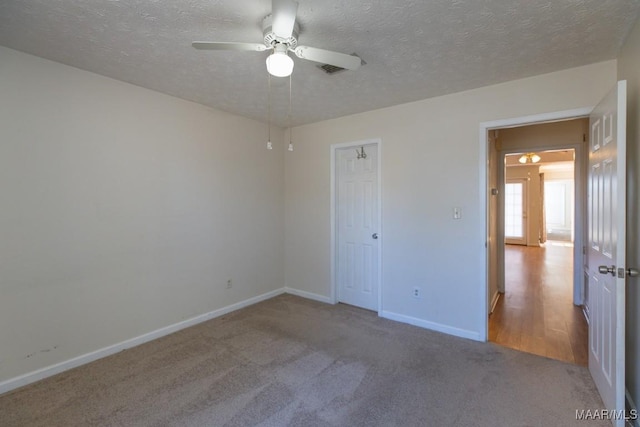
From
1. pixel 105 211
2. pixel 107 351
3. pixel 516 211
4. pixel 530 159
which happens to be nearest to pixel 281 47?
pixel 105 211

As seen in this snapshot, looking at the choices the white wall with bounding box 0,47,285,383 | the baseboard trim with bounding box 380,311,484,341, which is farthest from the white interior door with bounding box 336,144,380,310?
the white wall with bounding box 0,47,285,383

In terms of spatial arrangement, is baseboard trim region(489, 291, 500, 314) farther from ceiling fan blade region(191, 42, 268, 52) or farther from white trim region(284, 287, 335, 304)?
ceiling fan blade region(191, 42, 268, 52)

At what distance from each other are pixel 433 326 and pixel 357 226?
58.8 inches

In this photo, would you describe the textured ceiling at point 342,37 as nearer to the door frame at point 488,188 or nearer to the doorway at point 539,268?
the door frame at point 488,188

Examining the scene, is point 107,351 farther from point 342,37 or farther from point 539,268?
point 539,268

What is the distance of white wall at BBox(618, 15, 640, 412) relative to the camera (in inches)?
72.5

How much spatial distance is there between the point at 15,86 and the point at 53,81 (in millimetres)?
243

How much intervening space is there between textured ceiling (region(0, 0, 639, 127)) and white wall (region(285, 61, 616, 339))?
0.68 feet

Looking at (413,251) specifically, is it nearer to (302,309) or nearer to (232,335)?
(302,309)

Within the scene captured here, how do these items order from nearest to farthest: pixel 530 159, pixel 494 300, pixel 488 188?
pixel 488 188 → pixel 494 300 → pixel 530 159

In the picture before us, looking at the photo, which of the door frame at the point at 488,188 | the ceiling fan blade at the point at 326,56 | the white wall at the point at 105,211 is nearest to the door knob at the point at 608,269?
the door frame at the point at 488,188

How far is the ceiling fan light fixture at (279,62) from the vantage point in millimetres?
1717

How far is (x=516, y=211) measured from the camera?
10.0m

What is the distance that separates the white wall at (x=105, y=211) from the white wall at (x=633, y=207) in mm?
3645
